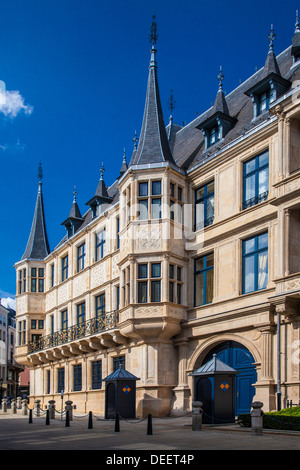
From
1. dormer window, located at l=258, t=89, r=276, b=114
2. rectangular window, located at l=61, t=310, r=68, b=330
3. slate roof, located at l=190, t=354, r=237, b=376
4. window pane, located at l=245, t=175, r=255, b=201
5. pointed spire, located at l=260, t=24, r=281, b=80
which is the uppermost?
pointed spire, located at l=260, t=24, r=281, b=80

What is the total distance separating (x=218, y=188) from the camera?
82.0 feet

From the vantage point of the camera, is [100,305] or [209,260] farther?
[100,305]

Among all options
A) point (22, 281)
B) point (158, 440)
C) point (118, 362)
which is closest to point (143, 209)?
point (118, 362)

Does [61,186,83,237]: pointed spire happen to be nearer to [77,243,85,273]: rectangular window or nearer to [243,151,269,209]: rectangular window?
[77,243,85,273]: rectangular window

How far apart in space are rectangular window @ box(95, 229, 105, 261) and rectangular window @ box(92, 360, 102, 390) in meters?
6.14

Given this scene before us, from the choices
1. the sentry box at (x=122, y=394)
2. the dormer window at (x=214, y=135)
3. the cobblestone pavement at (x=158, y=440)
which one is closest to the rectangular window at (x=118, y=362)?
the sentry box at (x=122, y=394)

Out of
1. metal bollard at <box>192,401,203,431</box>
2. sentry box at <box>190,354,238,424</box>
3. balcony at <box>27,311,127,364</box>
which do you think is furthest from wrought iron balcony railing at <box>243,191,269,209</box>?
balcony at <box>27,311,127,364</box>

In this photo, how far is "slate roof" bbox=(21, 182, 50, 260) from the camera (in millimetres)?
43531

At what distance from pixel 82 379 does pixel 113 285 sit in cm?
648

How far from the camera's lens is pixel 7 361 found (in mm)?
87500

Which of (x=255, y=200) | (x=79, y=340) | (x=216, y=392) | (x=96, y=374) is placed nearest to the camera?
(x=216, y=392)

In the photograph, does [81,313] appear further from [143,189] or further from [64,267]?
[143,189]

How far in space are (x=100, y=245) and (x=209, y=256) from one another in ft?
34.0

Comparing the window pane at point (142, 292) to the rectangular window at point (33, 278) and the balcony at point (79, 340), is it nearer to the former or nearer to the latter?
the balcony at point (79, 340)
